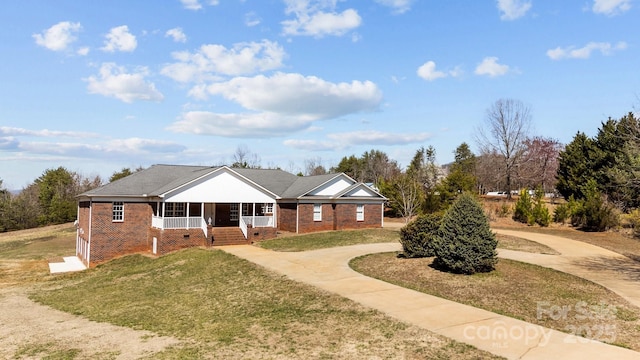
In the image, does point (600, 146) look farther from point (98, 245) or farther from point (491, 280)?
point (98, 245)

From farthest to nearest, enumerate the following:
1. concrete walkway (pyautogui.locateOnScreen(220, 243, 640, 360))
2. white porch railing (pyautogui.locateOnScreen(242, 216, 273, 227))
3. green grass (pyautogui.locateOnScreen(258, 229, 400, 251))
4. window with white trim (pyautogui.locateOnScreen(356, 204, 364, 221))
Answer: window with white trim (pyautogui.locateOnScreen(356, 204, 364, 221)) < white porch railing (pyautogui.locateOnScreen(242, 216, 273, 227)) < green grass (pyautogui.locateOnScreen(258, 229, 400, 251)) < concrete walkway (pyautogui.locateOnScreen(220, 243, 640, 360))

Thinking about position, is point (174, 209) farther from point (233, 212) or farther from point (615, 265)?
point (615, 265)

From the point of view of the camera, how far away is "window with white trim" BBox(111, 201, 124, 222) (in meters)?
27.3

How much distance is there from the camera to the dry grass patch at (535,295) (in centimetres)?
987

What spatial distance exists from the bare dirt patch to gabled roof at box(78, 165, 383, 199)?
45.9 ft

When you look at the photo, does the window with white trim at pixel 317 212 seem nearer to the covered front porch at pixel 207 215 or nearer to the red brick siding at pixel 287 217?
the red brick siding at pixel 287 217

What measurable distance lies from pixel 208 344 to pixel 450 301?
21.5ft

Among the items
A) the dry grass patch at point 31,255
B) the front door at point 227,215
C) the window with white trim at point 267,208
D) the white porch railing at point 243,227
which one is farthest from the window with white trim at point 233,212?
the dry grass patch at point 31,255

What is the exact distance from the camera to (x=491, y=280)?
13.7 metres

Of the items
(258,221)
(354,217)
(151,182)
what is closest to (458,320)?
(258,221)

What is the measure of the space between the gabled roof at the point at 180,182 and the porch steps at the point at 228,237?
3945mm

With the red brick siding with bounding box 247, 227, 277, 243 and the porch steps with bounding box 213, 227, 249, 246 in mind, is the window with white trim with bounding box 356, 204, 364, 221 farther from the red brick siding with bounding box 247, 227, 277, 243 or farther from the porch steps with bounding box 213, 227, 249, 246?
the porch steps with bounding box 213, 227, 249, 246

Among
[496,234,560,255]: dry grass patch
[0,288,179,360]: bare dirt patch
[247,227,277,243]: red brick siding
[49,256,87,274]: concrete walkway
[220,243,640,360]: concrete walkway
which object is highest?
[247,227,277,243]: red brick siding

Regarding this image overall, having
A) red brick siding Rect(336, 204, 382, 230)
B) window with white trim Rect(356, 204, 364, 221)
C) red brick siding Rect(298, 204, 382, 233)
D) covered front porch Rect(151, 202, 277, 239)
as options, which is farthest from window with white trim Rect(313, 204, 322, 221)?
covered front porch Rect(151, 202, 277, 239)
